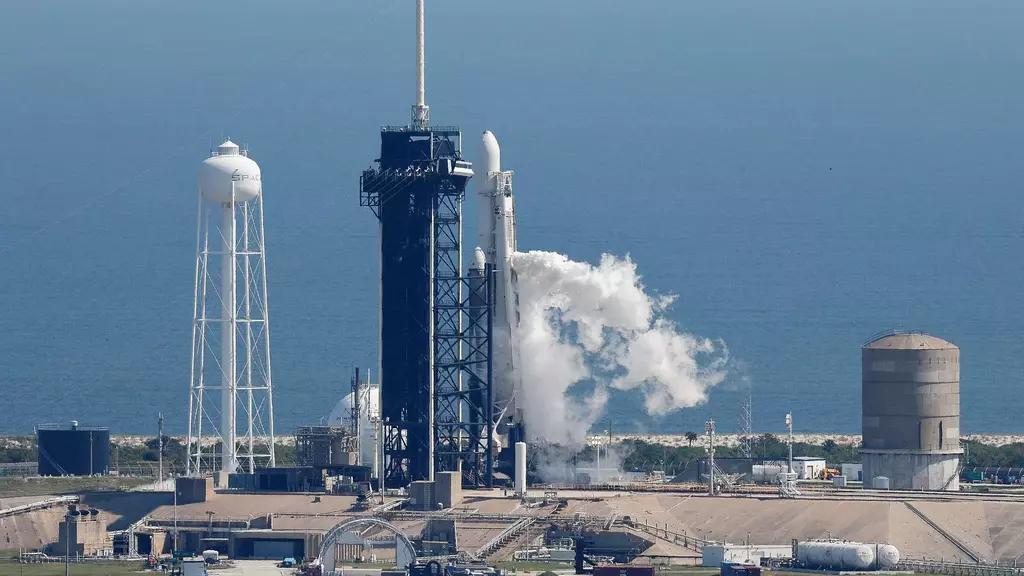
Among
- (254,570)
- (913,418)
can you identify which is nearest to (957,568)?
(913,418)

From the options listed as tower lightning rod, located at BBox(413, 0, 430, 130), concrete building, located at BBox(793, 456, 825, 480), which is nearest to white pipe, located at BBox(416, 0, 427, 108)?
tower lightning rod, located at BBox(413, 0, 430, 130)

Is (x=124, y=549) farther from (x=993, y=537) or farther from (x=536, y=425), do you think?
(x=993, y=537)

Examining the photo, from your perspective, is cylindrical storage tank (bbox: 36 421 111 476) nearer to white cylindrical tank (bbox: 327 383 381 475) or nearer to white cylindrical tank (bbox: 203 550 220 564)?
white cylindrical tank (bbox: 327 383 381 475)

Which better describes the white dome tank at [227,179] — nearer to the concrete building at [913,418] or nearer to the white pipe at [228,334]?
the white pipe at [228,334]

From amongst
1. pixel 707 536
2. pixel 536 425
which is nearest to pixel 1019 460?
pixel 536 425

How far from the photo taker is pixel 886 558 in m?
118

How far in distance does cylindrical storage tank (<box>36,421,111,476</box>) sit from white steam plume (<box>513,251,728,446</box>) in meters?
34.3

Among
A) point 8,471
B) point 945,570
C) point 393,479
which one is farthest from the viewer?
point 8,471

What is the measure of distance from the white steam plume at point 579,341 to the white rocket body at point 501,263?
23.0 inches

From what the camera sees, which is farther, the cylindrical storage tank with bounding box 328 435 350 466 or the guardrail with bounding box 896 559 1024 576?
the cylindrical storage tank with bounding box 328 435 350 466

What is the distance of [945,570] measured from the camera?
118 metres

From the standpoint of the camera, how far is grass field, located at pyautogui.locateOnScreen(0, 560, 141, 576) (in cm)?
11681

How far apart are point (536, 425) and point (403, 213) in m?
13.9

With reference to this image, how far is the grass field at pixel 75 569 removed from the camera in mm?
116812
